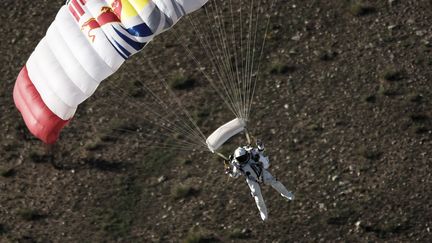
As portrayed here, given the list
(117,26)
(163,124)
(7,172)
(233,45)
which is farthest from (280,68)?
(117,26)

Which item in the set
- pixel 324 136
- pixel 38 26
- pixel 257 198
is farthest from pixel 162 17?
pixel 38 26

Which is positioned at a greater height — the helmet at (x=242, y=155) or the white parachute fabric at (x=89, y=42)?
the white parachute fabric at (x=89, y=42)

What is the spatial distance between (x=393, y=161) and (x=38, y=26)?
550 inches

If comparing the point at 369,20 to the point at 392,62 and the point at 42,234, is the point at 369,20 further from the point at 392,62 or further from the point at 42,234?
the point at 42,234

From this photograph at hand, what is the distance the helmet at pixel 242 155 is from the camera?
3288 cm

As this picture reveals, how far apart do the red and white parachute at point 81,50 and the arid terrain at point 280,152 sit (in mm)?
6867

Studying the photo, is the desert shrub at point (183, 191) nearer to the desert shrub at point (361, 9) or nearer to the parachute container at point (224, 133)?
the parachute container at point (224, 133)

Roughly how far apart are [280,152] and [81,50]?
1016 cm

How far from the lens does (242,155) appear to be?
32.9m

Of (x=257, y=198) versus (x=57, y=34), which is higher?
(x=57, y=34)

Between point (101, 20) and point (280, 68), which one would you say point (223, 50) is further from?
point (101, 20)

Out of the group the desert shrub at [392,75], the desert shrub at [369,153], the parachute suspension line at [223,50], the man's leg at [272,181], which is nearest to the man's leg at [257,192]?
the man's leg at [272,181]

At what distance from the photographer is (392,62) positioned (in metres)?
40.3

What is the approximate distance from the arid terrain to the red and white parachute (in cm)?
687
